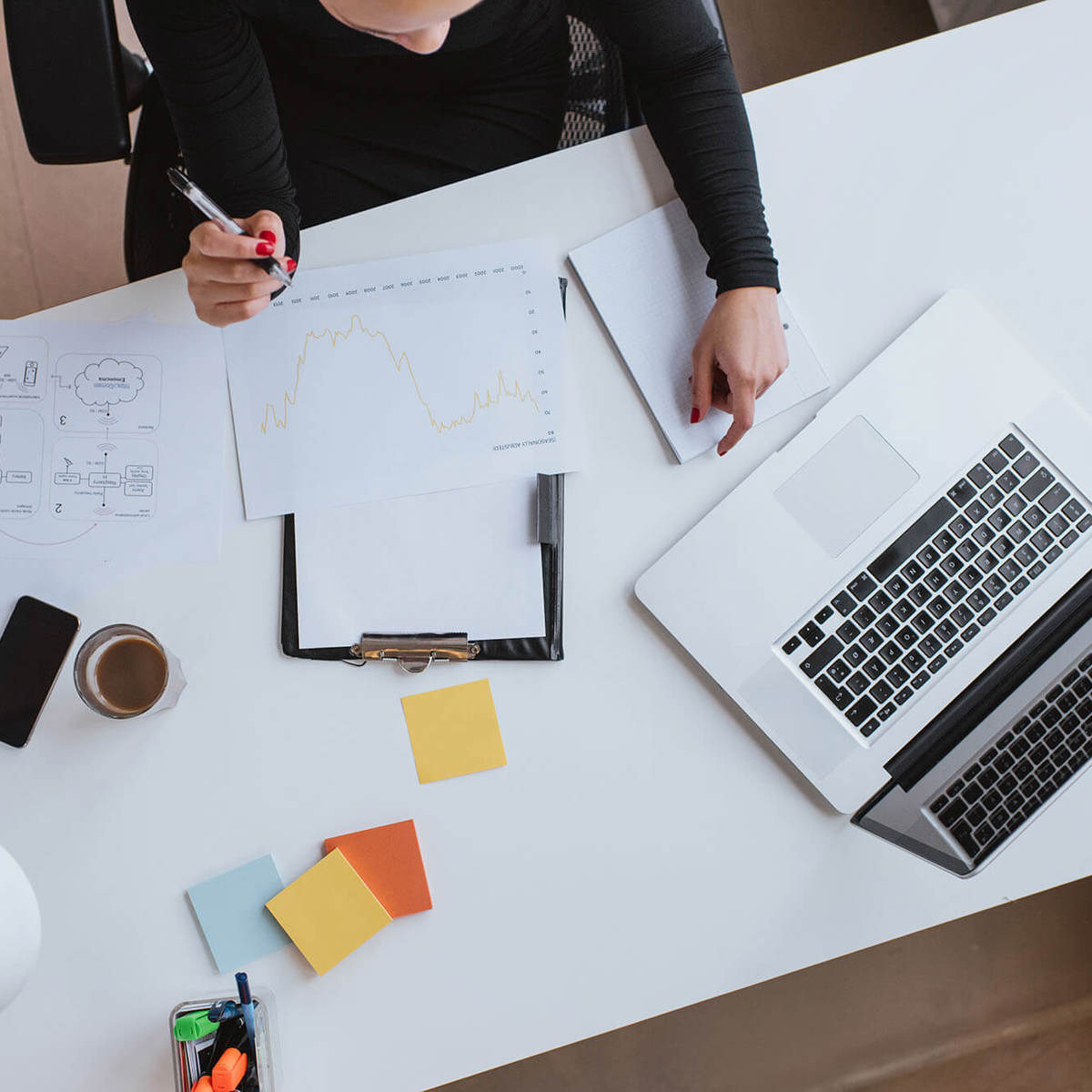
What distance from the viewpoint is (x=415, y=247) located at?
0.85m

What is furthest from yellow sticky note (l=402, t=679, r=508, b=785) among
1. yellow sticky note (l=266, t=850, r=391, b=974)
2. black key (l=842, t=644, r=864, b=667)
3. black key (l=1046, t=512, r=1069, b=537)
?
black key (l=1046, t=512, r=1069, b=537)

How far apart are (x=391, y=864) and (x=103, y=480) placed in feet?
1.48

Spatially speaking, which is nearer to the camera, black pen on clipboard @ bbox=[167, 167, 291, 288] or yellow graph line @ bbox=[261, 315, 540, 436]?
black pen on clipboard @ bbox=[167, 167, 291, 288]

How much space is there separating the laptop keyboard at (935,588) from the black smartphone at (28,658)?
2.20 ft

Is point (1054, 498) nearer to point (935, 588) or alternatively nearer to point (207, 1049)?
point (935, 588)

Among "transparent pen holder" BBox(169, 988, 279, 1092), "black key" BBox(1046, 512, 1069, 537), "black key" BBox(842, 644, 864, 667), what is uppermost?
"black key" BBox(1046, 512, 1069, 537)

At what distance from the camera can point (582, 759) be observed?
827 mm

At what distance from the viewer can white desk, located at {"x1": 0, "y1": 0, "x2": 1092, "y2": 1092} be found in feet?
2.68

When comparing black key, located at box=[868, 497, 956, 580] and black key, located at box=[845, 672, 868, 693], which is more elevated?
black key, located at box=[868, 497, 956, 580]

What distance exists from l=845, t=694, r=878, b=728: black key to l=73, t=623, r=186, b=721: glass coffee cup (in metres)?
0.61

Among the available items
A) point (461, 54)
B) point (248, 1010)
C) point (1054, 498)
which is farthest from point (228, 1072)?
point (461, 54)

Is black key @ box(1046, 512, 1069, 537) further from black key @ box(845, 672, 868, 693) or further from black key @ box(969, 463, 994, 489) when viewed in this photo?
black key @ box(845, 672, 868, 693)

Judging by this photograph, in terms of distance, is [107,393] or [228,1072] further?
[107,393]

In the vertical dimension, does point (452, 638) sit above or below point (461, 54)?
below
